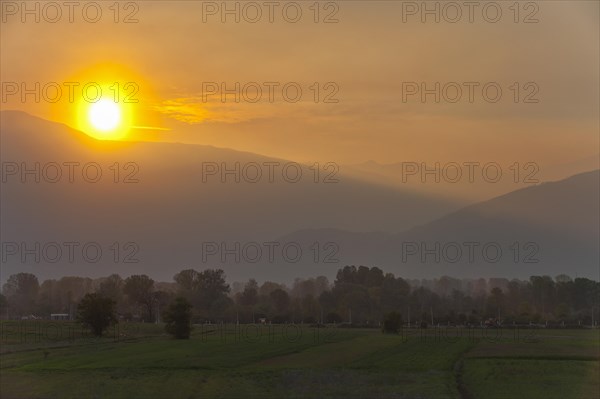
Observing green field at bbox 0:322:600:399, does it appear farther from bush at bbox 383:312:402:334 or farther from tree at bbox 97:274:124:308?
bush at bbox 383:312:402:334

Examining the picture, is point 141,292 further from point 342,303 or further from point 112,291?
point 342,303

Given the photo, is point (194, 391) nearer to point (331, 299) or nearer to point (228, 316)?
point (228, 316)

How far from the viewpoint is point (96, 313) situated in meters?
71.4

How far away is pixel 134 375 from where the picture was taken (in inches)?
1790

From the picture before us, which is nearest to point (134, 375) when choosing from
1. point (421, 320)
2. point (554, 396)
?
point (554, 396)

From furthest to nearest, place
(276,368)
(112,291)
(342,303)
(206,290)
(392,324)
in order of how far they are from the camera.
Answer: (206,290) → (342,303) → (112,291) → (392,324) → (276,368)

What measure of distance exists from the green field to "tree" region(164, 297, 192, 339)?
2476 millimetres

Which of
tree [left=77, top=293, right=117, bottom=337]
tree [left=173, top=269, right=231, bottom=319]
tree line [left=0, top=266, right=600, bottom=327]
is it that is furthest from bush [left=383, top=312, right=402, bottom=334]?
tree [left=173, top=269, right=231, bottom=319]

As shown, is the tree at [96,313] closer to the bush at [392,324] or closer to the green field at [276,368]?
the green field at [276,368]

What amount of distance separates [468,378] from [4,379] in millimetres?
26235

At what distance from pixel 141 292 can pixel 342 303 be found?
34.8 m

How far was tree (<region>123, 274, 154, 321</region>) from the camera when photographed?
378 feet

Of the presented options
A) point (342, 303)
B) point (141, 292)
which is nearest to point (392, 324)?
point (342, 303)

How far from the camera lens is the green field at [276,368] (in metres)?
41.8
